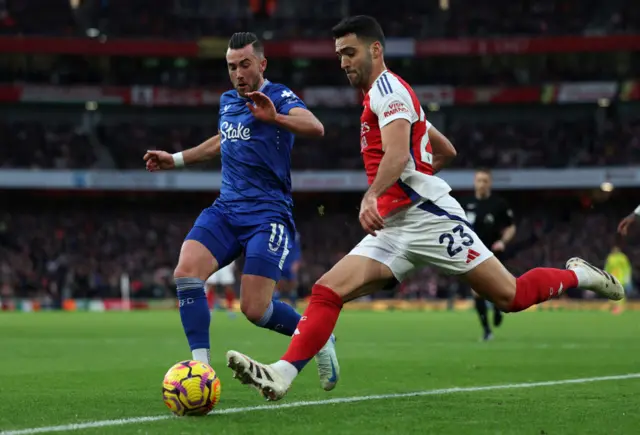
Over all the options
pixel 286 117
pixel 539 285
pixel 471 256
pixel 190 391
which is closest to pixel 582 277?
pixel 539 285

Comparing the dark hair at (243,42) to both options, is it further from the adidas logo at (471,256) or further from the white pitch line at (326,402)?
the white pitch line at (326,402)

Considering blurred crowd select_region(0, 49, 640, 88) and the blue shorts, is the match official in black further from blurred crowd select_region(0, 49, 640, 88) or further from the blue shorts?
blurred crowd select_region(0, 49, 640, 88)

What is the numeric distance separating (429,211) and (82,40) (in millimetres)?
40199

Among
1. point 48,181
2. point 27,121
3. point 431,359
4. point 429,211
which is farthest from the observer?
point 27,121

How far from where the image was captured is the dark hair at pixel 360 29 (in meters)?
6.47

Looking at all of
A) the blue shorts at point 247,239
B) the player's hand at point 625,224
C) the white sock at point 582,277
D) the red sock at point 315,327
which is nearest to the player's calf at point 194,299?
the blue shorts at point 247,239

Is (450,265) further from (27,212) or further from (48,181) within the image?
(27,212)

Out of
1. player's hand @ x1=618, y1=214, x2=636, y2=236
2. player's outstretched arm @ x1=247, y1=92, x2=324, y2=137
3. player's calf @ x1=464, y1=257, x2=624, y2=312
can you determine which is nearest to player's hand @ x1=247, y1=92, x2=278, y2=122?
player's outstretched arm @ x1=247, y1=92, x2=324, y2=137

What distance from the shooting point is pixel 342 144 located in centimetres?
4691

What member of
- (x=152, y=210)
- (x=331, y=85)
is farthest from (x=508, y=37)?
(x=152, y=210)

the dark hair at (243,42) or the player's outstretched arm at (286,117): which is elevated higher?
the dark hair at (243,42)

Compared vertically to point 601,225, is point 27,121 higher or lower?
higher

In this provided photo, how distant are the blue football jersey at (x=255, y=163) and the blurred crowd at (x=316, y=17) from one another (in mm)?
37863

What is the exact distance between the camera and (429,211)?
21.2 ft
